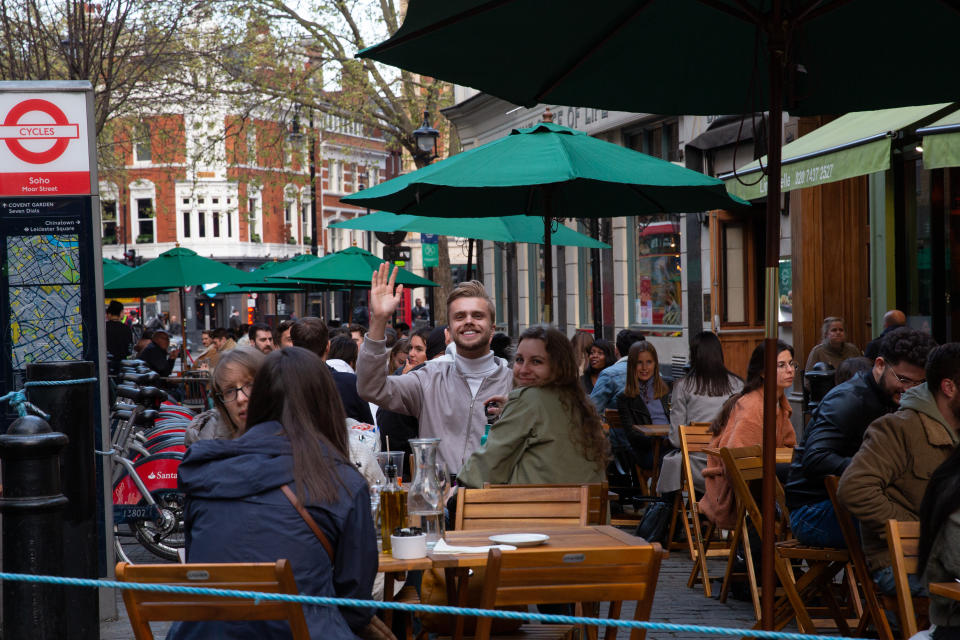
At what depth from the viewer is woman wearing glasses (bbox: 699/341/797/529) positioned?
7.06 meters

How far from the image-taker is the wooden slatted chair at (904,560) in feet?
14.6

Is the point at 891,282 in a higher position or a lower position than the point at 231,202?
lower

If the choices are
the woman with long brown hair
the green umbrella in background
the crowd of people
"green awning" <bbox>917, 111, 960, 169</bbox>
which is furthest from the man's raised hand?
the green umbrella in background

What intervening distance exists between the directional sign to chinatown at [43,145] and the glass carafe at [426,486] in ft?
11.7

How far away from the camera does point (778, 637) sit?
9.75ft

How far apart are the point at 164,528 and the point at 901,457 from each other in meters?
5.47

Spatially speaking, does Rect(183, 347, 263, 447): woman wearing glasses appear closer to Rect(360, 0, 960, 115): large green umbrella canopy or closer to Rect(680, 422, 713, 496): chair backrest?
Rect(360, 0, 960, 115): large green umbrella canopy

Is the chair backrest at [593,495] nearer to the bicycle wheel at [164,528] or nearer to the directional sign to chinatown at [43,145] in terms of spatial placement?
the directional sign to chinatown at [43,145]

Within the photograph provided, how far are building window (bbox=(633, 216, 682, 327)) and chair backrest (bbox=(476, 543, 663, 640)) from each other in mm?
17285

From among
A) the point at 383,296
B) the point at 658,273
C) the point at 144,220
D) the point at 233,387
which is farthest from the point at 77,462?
the point at 144,220

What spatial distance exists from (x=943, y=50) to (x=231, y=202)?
70046 mm

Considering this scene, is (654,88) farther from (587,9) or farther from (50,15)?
(50,15)

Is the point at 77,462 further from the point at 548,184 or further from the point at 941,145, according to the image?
the point at 941,145

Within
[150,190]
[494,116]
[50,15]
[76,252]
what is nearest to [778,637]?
[76,252]
